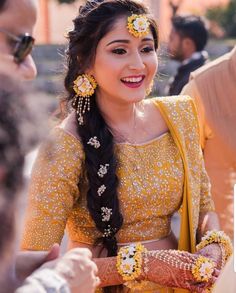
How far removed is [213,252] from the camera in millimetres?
2197

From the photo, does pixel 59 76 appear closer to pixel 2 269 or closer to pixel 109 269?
pixel 109 269

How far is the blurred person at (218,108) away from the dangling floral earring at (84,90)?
38.9 inches

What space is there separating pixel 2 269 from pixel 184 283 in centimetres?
95

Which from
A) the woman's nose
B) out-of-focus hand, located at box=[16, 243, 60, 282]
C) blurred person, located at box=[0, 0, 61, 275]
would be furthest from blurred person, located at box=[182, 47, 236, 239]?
out-of-focus hand, located at box=[16, 243, 60, 282]

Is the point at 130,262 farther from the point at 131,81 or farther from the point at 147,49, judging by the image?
the point at 147,49

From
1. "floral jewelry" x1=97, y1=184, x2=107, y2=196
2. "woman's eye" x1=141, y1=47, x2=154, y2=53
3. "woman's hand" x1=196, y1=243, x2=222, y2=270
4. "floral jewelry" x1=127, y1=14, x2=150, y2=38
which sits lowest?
"woman's hand" x1=196, y1=243, x2=222, y2=270

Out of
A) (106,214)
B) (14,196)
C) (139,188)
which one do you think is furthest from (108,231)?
(14,196)

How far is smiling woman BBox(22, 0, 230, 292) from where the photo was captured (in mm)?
2082

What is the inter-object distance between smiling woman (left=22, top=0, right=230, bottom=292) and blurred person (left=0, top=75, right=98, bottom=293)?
0.75 metres

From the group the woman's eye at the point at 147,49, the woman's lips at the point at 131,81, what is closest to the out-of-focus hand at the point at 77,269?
the woman's lips at the point at 131,81

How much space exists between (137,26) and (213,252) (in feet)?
2.57

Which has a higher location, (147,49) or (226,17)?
(226,17)

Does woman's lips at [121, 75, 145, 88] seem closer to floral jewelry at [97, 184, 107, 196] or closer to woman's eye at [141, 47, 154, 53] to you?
woman's eye at [141, 47, 154, 53]

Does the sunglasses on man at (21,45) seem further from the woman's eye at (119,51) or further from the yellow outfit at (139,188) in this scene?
the woman's eye at (119,51)
